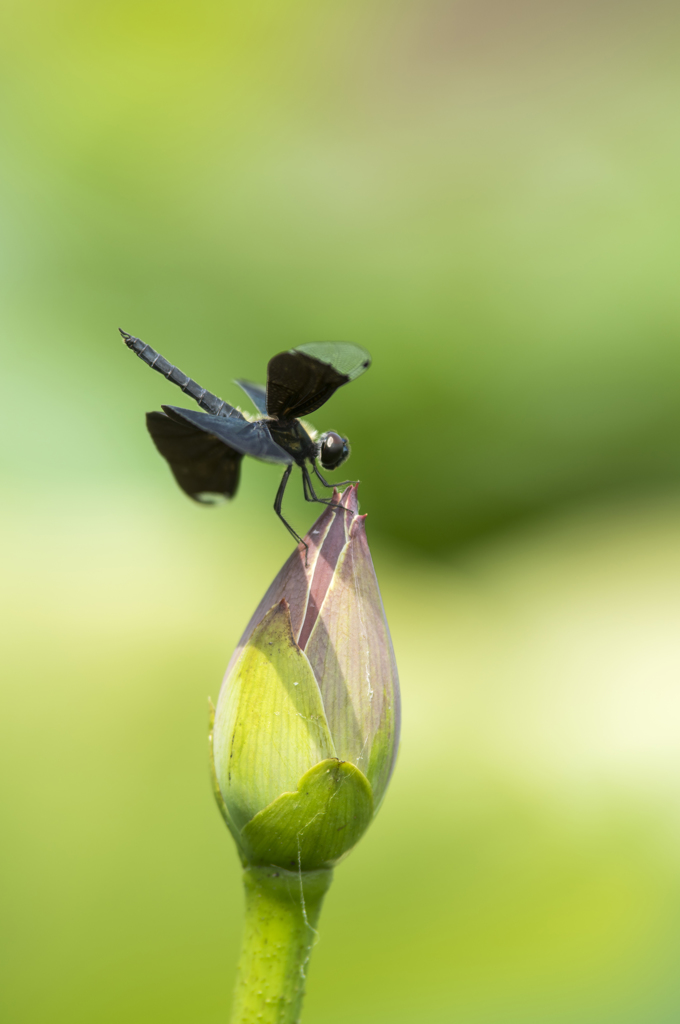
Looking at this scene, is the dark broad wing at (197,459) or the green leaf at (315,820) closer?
the green leaf at (315,820)

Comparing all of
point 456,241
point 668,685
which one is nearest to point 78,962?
point 668,685

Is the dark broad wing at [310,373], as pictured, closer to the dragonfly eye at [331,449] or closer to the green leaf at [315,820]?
the dragonfly eye at [331,449]

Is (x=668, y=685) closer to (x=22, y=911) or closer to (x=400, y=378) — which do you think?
(x=400, y=378)

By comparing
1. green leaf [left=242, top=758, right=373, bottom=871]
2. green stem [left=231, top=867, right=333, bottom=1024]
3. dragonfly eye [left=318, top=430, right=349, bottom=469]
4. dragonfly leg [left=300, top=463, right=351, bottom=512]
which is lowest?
green stem [left=231, top=867, right=333, bottom=1024]

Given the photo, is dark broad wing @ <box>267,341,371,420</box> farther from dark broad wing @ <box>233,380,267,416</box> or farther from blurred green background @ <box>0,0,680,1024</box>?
blurred green background @ <box>0,0,680,1024</box>

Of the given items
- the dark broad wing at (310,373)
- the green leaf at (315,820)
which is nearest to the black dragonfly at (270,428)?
the dark broad wing at (310,373)

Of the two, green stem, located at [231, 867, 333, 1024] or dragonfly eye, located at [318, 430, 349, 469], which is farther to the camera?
dragonfly eye, located at [318, 430, 349, 469]

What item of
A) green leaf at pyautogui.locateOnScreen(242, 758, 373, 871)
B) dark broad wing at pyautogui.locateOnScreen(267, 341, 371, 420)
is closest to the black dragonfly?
dark broad wing at pyautogui.locateOnScreen(267, 341, 371, 420)

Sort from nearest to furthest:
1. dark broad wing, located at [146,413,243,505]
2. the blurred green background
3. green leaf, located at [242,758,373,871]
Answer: green leaf, located at [242,758,373,871]
dark broad wing, located at [146,413,243,505]
the blurred green background
